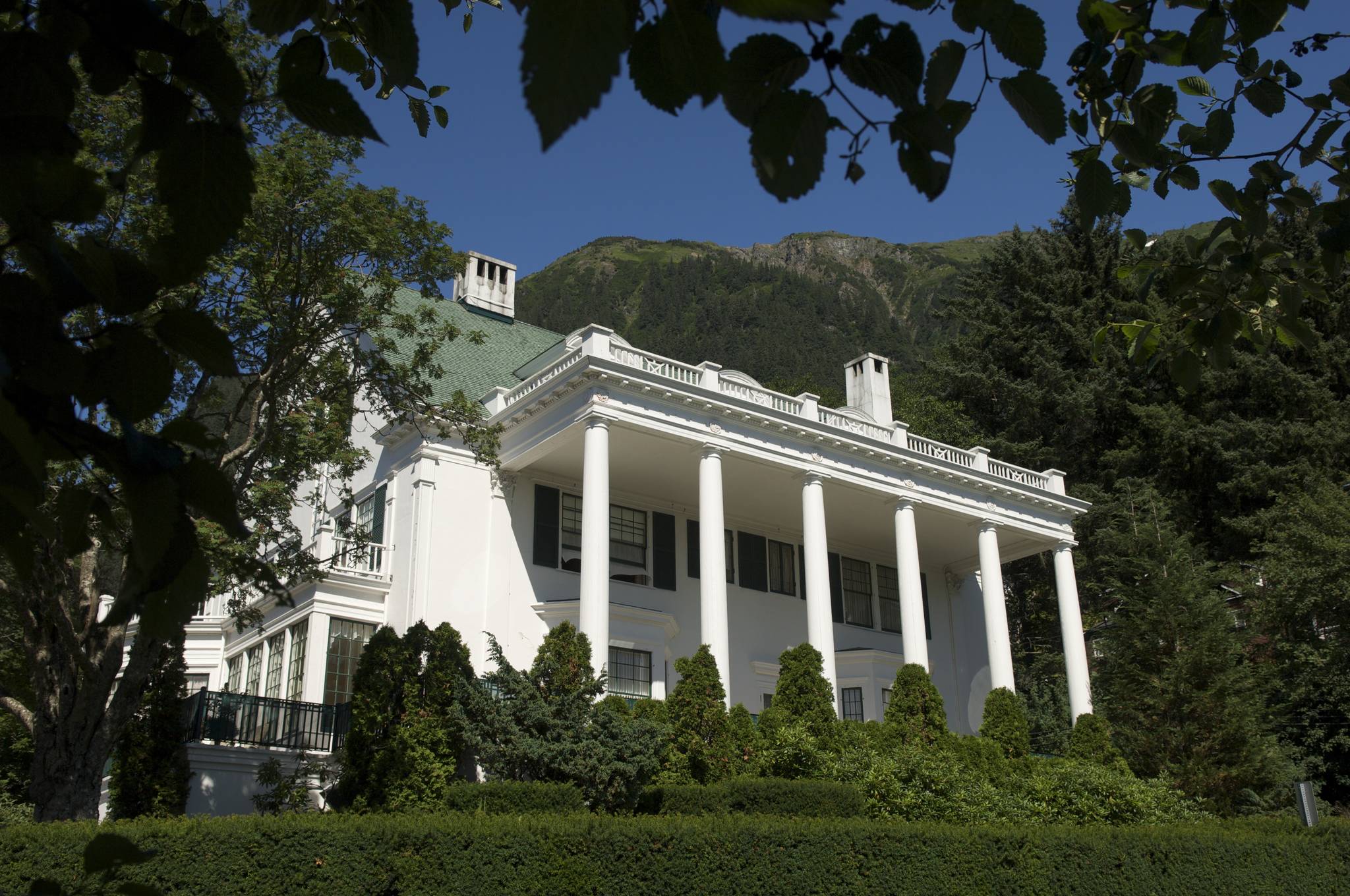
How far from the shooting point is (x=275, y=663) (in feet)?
79.4

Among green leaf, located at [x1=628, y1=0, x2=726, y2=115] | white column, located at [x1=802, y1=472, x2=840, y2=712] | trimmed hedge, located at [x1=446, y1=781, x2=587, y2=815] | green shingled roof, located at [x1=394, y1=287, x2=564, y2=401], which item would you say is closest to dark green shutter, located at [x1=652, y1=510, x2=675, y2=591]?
white column, located at [x1=802, y1=472, x2=840, y2=712]

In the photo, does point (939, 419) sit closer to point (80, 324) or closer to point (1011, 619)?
point (1011, 619)

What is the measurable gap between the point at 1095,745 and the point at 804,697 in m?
7.02

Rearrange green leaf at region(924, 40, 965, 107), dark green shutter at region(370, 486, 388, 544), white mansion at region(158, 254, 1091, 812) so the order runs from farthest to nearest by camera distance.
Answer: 1. dark green shutter at region(370, 486, 388, 544)
2. white mansion at region(158, 254, 1091, 812)
3. green leaf at region(924, 40, 965, 107)

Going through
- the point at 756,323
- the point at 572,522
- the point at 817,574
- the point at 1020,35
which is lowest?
the point at 1020,35

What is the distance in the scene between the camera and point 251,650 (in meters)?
25.3

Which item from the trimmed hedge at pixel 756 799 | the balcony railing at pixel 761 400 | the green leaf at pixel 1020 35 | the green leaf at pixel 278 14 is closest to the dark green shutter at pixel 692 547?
the balcony railing at pixel 761 400

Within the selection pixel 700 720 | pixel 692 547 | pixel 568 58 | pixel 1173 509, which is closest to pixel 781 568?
pixel 692 547

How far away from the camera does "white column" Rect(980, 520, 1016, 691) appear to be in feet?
91.1

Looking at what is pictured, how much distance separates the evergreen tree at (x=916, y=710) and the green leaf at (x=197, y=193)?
21264mm

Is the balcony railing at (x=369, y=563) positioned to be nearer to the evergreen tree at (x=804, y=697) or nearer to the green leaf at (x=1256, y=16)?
the evergreen tree at (x=804, y=697)

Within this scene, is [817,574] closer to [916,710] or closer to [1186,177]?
[916,710]

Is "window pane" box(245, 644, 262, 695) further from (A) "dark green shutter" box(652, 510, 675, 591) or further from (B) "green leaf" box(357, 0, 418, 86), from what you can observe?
(B) "green leaf" box(357, 0, 418, 86)

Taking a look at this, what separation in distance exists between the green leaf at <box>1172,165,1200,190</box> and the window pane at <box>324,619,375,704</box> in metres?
20.1
